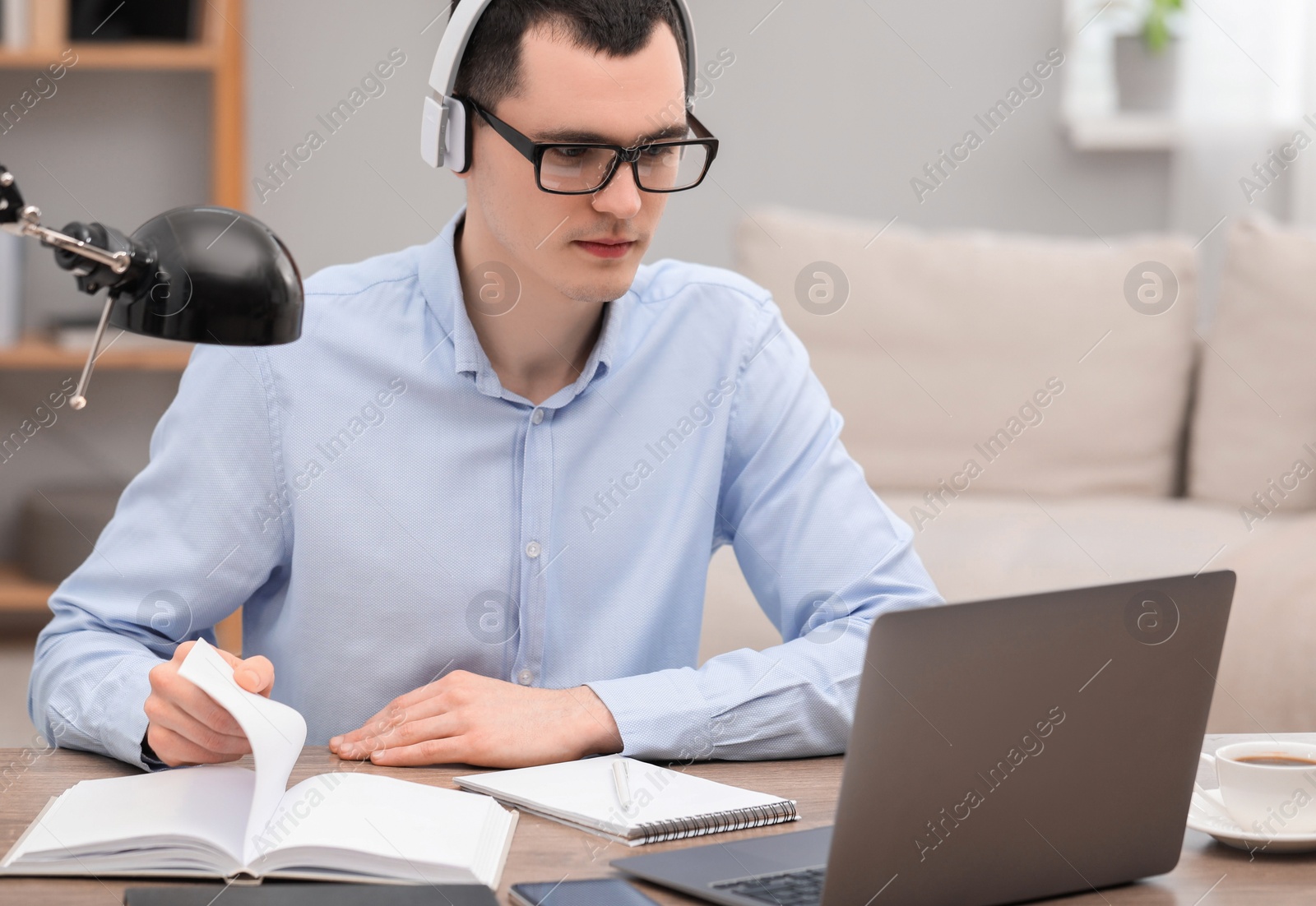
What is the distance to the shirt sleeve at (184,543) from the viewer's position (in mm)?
1106

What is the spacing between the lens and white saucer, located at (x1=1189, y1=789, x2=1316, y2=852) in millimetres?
824

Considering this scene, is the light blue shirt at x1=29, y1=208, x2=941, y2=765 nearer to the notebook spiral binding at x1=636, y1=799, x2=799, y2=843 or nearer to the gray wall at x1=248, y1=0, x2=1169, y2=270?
the notebook spiral binding at x1=636, y1=799, x2=799, y2=843

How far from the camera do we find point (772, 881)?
750mm

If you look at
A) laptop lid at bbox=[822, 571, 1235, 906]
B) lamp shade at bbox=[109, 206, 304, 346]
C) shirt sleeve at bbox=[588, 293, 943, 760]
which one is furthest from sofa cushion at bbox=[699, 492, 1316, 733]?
lamp shade at bbox=[109, 206, 304, 346]

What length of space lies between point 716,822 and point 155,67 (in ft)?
9.43

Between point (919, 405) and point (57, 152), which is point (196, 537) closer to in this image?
point (919, 405)

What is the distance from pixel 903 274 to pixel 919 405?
0.26 meters

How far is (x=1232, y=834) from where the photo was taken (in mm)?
838

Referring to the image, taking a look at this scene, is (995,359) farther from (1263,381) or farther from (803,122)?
(803,122)

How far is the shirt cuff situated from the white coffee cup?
1.24 ft

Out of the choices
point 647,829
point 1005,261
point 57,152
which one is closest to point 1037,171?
point 1005,261

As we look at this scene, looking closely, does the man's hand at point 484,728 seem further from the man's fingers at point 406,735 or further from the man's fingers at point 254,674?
the man's fingers at point 254,674

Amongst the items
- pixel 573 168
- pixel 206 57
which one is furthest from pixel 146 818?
pixel 206 57

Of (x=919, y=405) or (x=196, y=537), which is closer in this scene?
(x=196, y=537)
